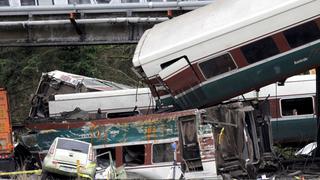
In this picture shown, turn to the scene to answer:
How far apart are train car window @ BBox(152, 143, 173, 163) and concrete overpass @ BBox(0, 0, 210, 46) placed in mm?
7533

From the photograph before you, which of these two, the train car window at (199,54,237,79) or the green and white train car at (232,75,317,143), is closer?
the train car window at (199,54,237,79)

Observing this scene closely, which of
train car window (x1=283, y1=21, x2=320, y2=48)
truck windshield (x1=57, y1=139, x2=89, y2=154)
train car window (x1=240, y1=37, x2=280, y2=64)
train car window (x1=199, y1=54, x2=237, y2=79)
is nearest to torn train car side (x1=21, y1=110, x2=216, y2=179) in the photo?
truck windshield (x1=57, y1=139, x2=89, y2=154)

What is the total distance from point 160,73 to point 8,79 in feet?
75.8

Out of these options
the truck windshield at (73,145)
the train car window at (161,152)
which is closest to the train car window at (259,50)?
the train car window at (161,152)

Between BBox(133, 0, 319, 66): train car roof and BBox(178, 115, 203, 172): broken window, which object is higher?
BBox(133, 0, 319, 66): train car roof

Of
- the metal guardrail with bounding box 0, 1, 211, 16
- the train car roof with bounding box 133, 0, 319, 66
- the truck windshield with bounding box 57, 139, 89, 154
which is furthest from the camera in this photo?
the metal guardrail with bounding box 0, 1, 211, 16

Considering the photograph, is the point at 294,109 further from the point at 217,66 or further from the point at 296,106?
the point at 217,66

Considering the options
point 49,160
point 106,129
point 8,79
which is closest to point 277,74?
point 106,129

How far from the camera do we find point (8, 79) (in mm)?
36531

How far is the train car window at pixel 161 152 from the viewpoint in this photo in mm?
14125

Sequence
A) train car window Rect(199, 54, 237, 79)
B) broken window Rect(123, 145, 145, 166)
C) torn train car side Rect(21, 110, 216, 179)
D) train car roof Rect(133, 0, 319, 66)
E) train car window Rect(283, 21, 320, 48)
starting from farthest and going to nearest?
train car window Rect(199, 54, 237, 79) < train car roof Rect(133, 0, 319, 66) < train car window Rect(283, 21, 320, 48) < broken window Rect(123, 145, 145, 166) < torn train car side Rect(21, 110, 216, 179)

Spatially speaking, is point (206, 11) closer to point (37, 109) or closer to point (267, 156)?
point (267, 156)

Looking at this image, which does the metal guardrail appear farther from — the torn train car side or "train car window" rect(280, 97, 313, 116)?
the torn train car side

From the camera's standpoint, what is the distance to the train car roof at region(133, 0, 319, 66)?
1473 centimetres
